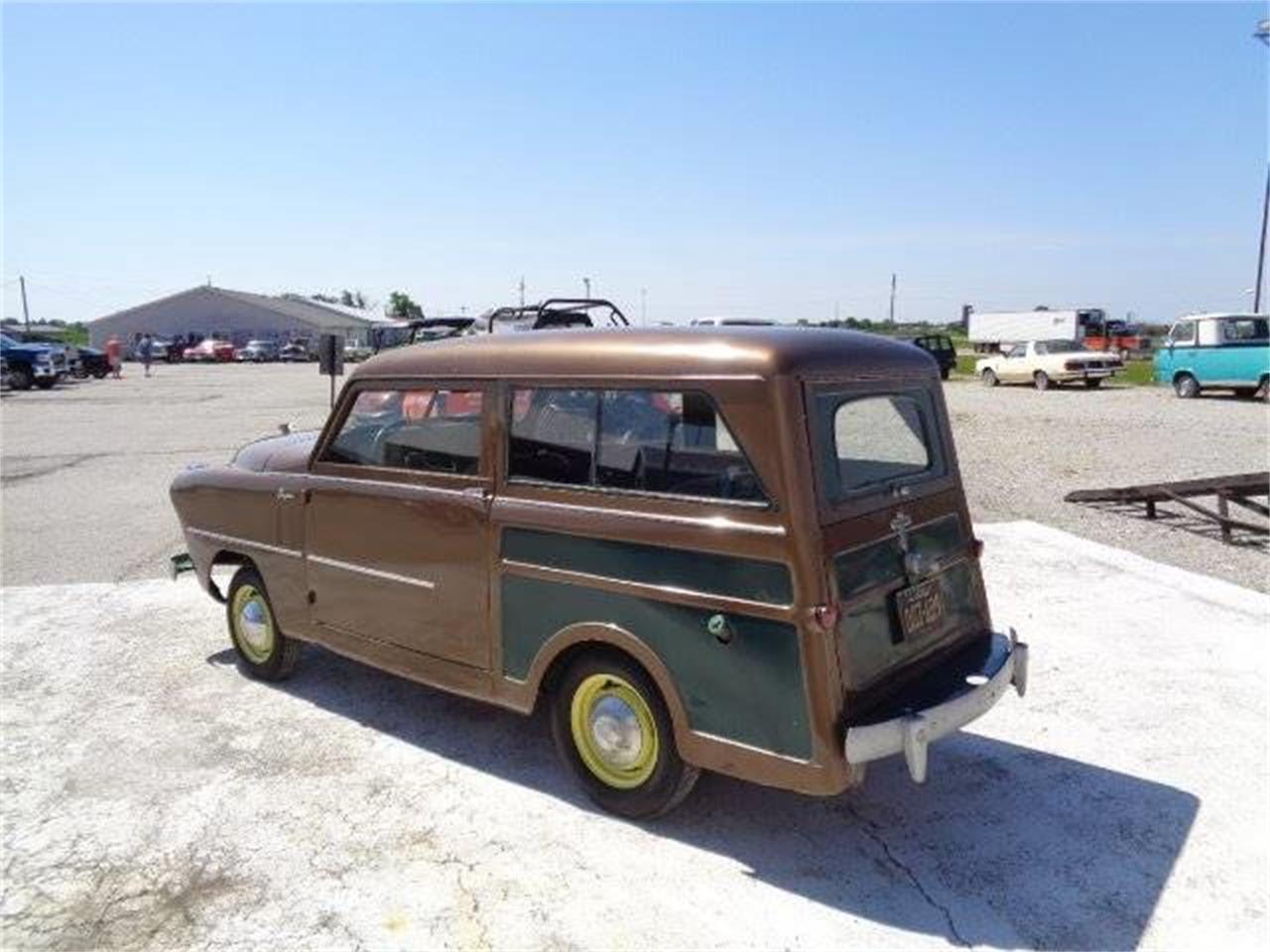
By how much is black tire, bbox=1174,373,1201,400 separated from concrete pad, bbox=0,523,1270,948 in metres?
21.2

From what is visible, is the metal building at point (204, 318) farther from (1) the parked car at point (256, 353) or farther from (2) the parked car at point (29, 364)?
(2) the parked car at point (29, 364)

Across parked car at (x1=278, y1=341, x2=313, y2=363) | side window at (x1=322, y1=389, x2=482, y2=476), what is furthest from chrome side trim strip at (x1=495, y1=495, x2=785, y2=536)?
parked car at (x1=278, y1=341, x2=313, y2=363)

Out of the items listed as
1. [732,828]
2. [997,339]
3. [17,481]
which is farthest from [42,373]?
[997,339]

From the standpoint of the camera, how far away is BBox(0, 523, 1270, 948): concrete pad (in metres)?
3.04

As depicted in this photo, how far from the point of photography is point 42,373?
31703mm

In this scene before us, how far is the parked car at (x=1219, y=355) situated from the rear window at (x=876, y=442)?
22.2 meters

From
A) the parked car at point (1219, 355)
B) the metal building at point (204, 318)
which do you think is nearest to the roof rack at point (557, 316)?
the parked car at point (1219, 355)

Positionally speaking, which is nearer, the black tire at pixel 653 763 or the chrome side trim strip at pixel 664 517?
the chrome side trim strip at pixel 664 517

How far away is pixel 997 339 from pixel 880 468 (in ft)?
191

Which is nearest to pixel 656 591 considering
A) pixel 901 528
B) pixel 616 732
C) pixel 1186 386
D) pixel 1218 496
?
pixel 616 732

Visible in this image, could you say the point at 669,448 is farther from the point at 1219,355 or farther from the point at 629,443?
the point at 1219,355

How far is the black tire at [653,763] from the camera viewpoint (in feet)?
11.4

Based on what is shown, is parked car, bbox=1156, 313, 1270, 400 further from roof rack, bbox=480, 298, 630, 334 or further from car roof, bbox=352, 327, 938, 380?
car roof, bbox=352, 327, 938, 380

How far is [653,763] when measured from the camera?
3.55 metres
